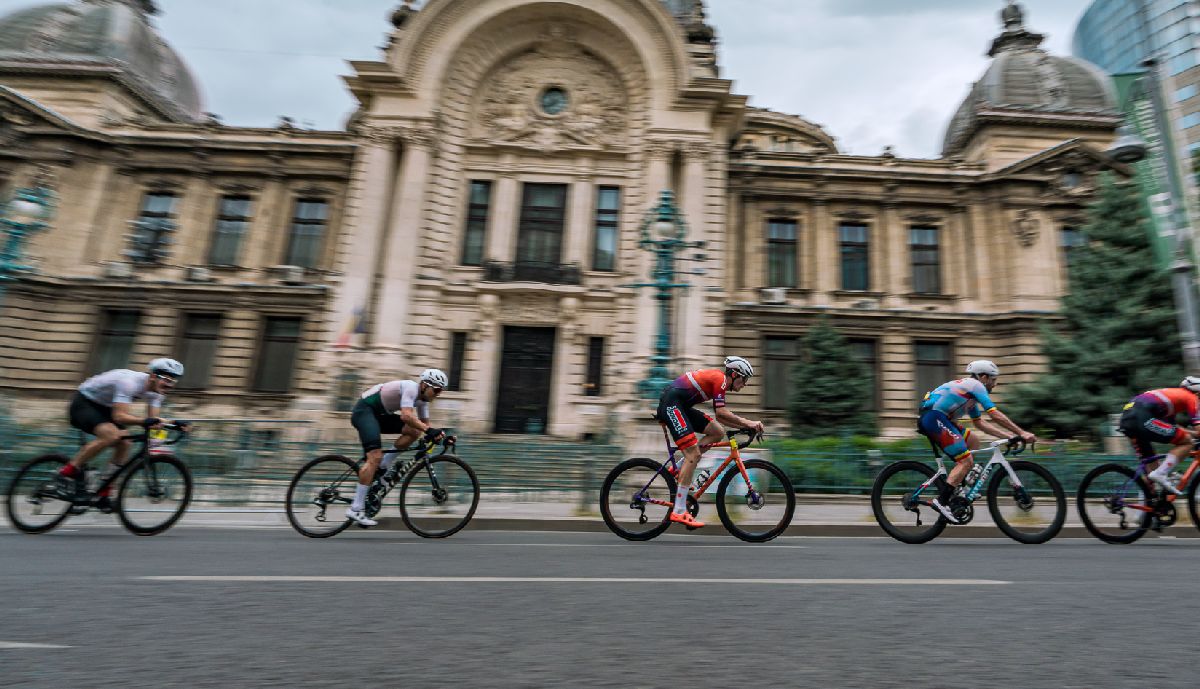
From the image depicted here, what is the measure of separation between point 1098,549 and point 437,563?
6.02 meters

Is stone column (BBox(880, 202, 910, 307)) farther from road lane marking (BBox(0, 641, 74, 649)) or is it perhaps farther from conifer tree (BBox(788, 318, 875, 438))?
road lane marking (BBox(0, 641, 74, 649))

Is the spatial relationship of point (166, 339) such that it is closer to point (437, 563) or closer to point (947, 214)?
point (437, 563)

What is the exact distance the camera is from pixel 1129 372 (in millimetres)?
16594

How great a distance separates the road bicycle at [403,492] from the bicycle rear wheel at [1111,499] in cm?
634

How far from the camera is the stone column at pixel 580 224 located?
74.2 ft

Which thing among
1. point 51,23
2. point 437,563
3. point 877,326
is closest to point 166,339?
point 51,23

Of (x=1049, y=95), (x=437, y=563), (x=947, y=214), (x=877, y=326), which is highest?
(x=1049, y=95)

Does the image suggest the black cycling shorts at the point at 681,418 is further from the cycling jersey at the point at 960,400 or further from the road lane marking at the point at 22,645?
the road lane marking at the point at 22,645

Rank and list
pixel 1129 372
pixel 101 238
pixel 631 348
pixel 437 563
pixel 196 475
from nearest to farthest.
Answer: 1. pixel 437 563
2. pixel 196 475
3. pixel 1129 372
4. pixel 631 348
5. pixel 101 238

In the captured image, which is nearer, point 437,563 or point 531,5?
point 437,563

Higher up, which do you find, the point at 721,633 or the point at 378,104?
the point at 378,104

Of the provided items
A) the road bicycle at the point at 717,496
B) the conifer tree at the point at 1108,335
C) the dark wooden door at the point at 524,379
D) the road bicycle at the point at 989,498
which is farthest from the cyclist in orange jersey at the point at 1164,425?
the dark wooden door at the point at 524,379

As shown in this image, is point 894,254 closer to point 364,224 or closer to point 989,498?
point 364,224

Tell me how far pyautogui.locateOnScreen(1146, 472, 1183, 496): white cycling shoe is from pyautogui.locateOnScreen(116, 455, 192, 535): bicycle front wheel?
32.6 ft
